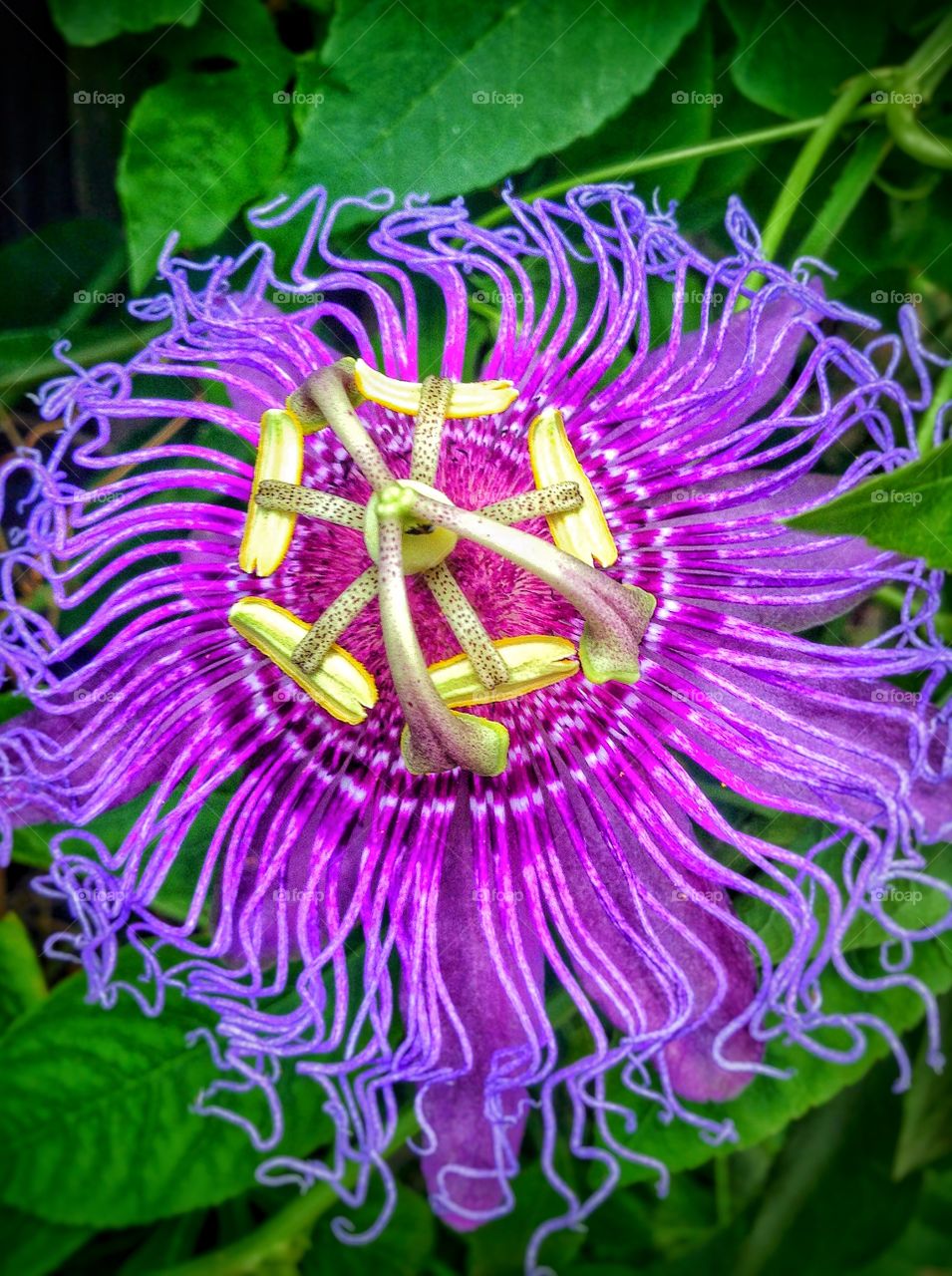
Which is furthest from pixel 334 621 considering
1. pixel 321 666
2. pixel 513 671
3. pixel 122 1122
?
pixel 122 1122

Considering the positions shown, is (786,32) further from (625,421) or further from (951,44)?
(625,421)

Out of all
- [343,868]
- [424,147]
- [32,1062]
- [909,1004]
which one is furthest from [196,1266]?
[424,147]

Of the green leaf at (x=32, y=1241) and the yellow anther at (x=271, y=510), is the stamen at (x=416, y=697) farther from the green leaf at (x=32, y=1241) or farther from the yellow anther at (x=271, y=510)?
the green leaf at (x=32, y=1241)

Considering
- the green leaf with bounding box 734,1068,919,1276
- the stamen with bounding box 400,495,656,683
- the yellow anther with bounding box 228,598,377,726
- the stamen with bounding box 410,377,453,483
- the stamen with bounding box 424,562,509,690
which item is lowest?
the green leaf with bounding box 734,1068,919,1276

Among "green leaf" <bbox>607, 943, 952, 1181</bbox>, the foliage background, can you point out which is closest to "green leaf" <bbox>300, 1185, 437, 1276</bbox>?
the foliage background

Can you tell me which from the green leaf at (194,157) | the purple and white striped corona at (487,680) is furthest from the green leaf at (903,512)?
the green leaf at (194,157)

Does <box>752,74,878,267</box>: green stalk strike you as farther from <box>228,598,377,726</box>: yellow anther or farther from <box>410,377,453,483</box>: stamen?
<box>228,598,377,726</box>: yellow anther

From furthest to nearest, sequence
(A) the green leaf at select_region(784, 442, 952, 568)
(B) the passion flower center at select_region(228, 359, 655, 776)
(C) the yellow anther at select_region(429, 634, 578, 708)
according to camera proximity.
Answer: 1. (C) the yellow anther at select_region(429, 634, 578, 708)
2. (B) the passion flower center at select_region(228, 359, 655, 776)
3. (A) the green leaf at select_region(784, 442, 952, 568)

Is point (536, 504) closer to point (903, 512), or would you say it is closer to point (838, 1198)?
point (903, 512)
